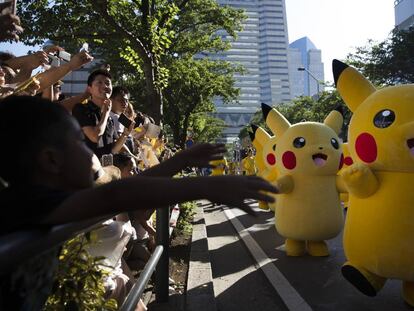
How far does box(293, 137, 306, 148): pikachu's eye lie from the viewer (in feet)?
19.4

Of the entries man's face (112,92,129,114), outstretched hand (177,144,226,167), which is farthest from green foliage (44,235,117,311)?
man's face (112,92,129,114)

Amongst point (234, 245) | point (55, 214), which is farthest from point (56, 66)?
point (234, 245)

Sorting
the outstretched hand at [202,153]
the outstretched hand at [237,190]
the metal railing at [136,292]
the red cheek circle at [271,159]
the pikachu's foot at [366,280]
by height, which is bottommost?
the pikachu's foot at [366,280]

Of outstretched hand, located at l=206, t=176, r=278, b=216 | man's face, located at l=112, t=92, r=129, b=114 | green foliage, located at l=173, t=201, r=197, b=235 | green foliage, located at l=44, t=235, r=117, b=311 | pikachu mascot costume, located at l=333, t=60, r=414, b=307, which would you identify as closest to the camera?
outstretched hand, located at l=206, t=176, r=278, b=216

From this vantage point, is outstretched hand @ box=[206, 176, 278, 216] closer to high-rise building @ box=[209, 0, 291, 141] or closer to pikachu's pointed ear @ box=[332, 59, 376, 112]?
pikachu's pointed ear @ box=[332, 59, 376, 112]

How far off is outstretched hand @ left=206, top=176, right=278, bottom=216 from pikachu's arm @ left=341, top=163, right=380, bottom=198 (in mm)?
3087

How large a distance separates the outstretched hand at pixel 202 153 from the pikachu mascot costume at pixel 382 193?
9.04 ft

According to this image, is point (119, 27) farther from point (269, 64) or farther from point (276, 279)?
point (269, 64)

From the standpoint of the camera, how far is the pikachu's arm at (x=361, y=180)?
390 cm

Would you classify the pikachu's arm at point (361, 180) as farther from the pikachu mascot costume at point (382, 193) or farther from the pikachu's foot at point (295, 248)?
the pikachu's foot at point (295, 248)

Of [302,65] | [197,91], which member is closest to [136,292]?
[197,91]

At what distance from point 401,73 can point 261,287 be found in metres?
23.9

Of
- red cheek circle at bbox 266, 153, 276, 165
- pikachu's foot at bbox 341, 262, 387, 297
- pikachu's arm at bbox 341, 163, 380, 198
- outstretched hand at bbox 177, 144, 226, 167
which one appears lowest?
pikachu's foot at bbox 341, 262, 387, 297

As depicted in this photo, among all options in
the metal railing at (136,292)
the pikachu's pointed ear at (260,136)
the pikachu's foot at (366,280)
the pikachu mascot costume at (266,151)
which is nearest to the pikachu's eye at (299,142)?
the pikachu mascot costume at (266,151)
